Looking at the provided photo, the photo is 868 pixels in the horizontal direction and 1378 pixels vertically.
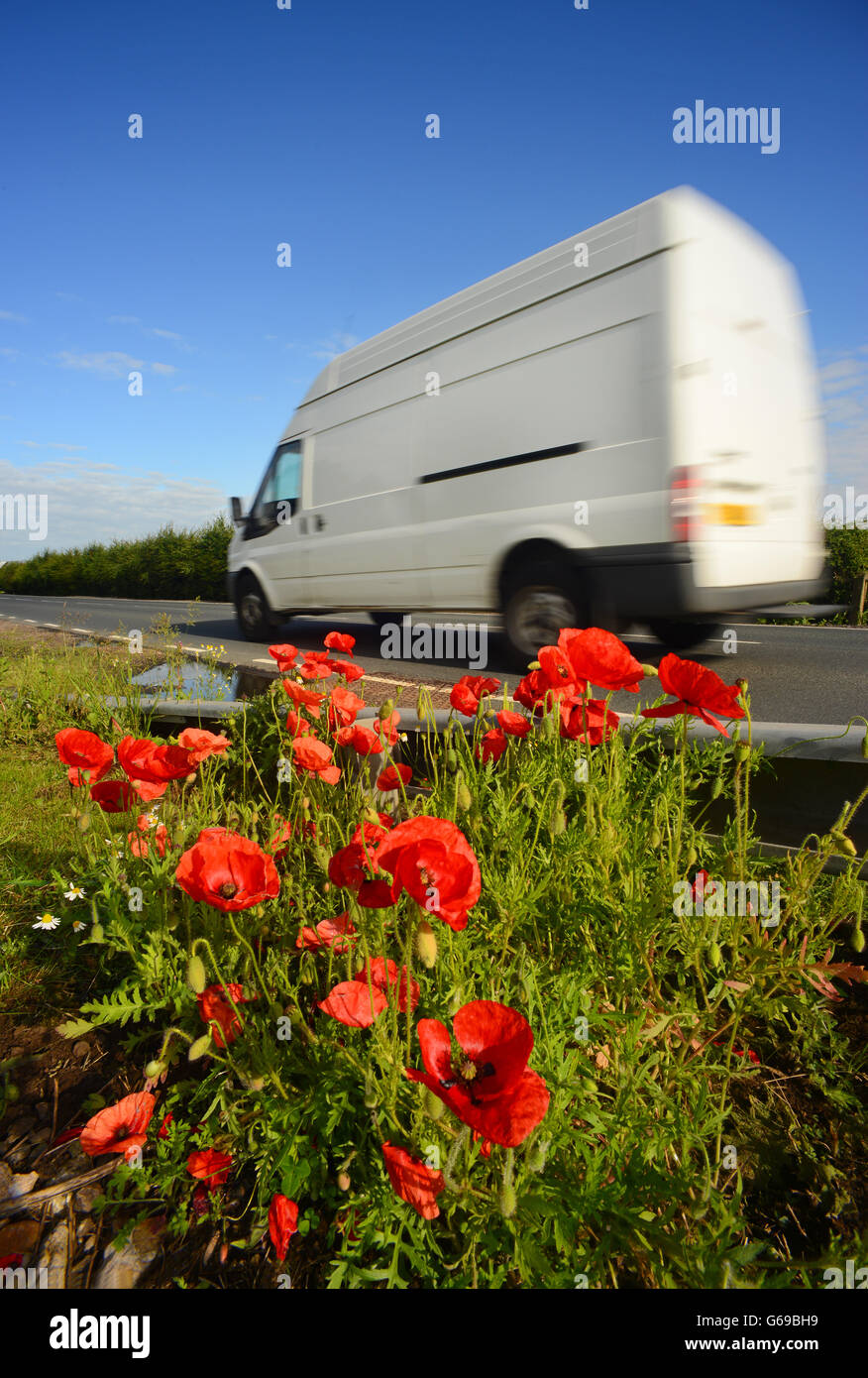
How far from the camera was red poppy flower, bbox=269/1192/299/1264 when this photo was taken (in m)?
0.99

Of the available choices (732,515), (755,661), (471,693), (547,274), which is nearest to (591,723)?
(471,693)

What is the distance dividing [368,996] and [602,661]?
0.74m

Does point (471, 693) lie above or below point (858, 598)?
below

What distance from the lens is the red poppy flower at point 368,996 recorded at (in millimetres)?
993

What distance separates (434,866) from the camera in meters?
0.87

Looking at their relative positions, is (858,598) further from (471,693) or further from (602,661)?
(602,661)

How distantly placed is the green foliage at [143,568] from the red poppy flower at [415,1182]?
1559cm

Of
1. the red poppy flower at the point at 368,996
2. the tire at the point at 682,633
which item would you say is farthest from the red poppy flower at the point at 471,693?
the tire at the point at 682,633

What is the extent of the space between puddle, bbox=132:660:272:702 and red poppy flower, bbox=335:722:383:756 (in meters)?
2.13

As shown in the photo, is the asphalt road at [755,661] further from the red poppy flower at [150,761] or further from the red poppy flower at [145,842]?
the red poppy flower at [150,761]

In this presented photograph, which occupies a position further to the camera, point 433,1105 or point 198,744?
point 198,744

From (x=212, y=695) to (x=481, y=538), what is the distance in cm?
260
